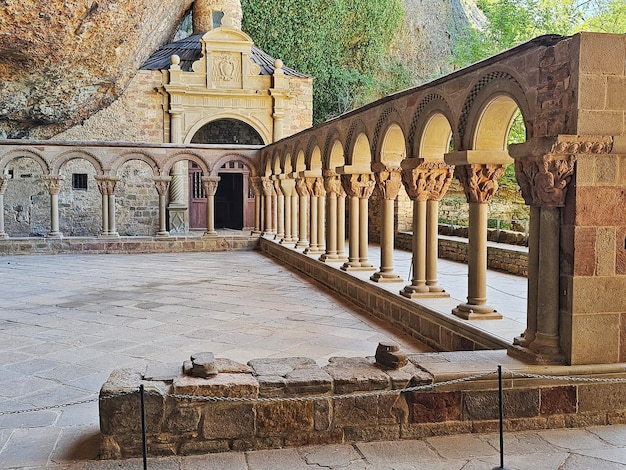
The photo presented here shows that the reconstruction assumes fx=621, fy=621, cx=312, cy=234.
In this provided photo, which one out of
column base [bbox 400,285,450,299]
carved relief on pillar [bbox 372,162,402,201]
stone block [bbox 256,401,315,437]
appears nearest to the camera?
stone block [bbox 256,401,315,437]

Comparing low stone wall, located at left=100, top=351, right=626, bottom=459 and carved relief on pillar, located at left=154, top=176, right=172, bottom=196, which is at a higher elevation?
carved relief on pillar, located at left=154, top=176, right=172, bottom=196

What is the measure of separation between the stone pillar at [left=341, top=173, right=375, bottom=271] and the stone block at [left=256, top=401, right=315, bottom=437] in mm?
4563

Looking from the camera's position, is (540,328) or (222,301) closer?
(540,328)

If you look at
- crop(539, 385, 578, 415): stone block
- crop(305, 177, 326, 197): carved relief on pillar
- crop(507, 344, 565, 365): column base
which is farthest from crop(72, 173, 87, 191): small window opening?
crop(539, 385, 578, 415): stone block

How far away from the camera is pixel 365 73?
21.5 meters

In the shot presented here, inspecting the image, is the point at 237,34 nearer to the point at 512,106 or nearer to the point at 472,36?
the point at 472,36

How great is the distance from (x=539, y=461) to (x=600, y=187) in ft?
4.99

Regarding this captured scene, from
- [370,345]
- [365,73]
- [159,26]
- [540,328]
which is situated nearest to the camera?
[540,328]

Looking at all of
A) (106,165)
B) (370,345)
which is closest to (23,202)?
(106,165)

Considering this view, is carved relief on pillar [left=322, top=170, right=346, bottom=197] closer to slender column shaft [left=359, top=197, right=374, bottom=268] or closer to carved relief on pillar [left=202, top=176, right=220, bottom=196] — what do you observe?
slender column shaft [left=359, top=197, right=374, bottom=268]

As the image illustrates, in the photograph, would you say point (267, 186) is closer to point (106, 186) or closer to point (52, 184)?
point (106, 186)

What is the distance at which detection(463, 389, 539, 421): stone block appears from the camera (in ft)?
10.6

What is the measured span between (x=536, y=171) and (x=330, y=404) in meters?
1.76

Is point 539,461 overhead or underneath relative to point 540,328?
underneath
